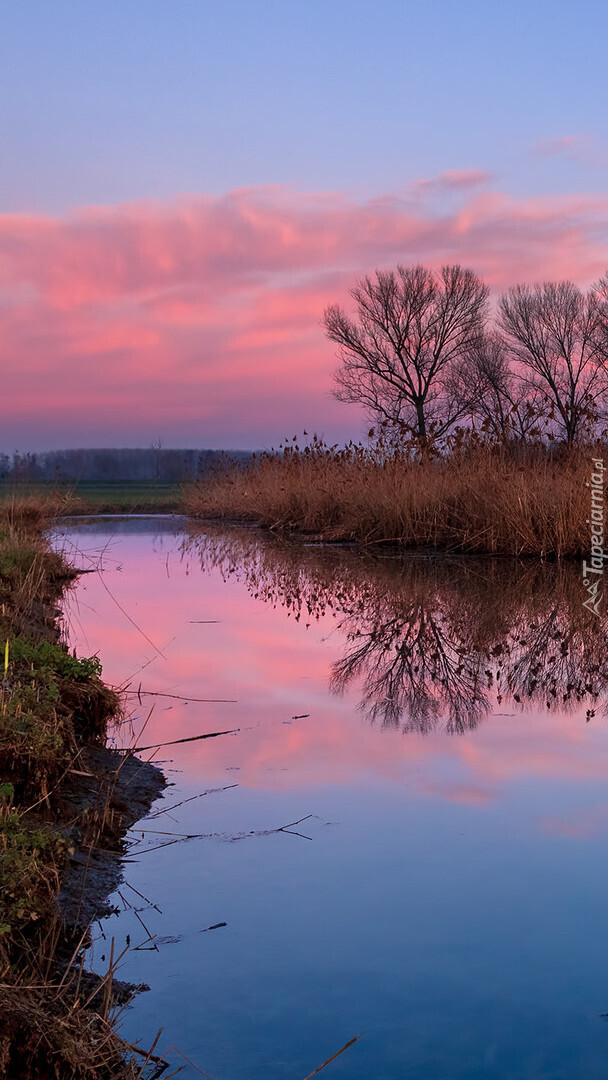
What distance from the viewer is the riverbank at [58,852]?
2269mm

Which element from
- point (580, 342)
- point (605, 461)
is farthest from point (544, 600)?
point (580, 342)

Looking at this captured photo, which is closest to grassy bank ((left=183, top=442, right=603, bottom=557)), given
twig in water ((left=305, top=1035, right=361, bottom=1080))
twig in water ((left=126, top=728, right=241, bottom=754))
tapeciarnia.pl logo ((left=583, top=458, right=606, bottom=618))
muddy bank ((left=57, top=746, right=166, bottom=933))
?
tapeciarnia.pl logo ((left=583, top=458, right=606, bottom=618))

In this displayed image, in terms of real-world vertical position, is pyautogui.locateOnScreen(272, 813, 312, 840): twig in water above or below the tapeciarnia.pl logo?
below

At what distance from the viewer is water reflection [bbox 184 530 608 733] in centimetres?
588

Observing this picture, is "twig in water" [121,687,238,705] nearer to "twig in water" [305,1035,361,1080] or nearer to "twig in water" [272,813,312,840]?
"twig in water" [272,813,312,840]

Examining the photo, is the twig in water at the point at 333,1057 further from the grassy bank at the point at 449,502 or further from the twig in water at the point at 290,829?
the grassy bank at the point at 449,502

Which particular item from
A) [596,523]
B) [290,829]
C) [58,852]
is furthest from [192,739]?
[596,523]

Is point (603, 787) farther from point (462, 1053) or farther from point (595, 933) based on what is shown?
point (462, 1053)

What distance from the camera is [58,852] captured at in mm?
3277

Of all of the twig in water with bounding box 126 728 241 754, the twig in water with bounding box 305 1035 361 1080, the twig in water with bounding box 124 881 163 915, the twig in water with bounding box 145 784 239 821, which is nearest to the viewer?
the twig in water with bounding box 305 1035 361 1080

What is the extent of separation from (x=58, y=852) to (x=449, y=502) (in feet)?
38.7

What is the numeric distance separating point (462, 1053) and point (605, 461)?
11.1 metres

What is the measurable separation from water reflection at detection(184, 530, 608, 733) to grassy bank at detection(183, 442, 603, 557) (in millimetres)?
631

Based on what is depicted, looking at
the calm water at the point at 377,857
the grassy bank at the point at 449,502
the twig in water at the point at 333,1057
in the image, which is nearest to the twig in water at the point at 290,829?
the calm water at the point at 377,857
